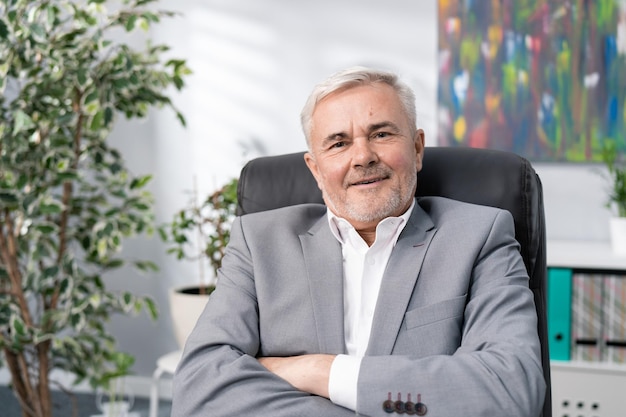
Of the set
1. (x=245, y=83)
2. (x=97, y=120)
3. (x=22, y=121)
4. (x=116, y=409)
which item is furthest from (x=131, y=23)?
(x=116, y=409)

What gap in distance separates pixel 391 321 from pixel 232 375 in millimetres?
346

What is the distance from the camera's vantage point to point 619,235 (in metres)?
2.62

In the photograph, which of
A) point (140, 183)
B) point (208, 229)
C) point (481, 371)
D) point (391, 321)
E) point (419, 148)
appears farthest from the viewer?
point (208, 229)

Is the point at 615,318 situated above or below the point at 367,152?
below

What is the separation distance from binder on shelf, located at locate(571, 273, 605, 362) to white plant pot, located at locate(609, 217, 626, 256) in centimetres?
19

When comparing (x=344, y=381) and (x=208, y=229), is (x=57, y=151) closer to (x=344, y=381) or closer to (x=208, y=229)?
(x=208, y=229)

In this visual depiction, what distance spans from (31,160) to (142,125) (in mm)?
819

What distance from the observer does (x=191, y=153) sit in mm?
3537

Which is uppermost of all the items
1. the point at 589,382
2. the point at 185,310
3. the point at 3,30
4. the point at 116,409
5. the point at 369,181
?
the point at 3,30

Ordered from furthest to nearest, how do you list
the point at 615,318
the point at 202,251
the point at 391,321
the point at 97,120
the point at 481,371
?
the point at 202,251
the point at 97,120
the point at 615,318
the point at 391,321
the point at 481,371

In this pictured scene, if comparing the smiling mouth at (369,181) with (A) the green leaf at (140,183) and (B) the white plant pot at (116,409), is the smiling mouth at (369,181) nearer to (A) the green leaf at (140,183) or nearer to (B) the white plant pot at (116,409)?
(A) the green leaf at (140,183)

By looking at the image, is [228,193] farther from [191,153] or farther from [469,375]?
[469,375]

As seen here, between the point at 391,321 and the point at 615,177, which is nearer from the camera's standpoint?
the point at 391,321

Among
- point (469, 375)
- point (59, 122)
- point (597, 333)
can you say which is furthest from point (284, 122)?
point (469, 375)
